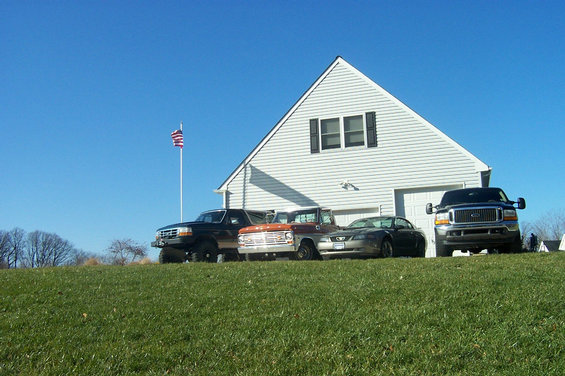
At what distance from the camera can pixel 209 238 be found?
645 inches

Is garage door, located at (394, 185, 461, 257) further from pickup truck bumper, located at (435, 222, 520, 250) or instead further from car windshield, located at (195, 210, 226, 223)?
car windshield, located at (195, 210, 226, 223)

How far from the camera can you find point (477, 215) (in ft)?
43.1

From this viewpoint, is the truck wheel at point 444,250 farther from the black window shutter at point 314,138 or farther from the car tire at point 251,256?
the black window shutter at point 314,138

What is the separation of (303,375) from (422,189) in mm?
15471

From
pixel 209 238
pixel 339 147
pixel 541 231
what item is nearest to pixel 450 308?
pixel 209 238

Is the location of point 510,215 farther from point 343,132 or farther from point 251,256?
point 343,132

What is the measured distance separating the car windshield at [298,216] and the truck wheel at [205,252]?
6.56ft

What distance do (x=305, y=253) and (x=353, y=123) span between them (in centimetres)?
782

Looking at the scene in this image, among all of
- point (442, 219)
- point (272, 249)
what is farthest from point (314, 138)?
point (442, 219)

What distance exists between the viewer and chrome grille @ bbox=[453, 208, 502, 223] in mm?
13062

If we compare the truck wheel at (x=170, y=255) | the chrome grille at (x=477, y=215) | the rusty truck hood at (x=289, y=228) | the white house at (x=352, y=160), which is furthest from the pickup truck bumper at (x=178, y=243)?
the chrome grille at (x=477, y=215)

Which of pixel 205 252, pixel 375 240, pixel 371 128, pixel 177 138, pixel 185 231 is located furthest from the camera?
pixel 177 138

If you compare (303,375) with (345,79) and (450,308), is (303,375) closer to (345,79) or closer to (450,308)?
(450,308)

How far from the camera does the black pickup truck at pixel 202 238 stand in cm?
1595
